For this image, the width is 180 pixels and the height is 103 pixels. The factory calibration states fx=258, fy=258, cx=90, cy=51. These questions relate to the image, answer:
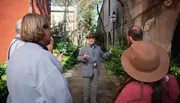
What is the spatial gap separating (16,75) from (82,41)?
26.1 m

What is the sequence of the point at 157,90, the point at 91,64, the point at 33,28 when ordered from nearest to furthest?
1. the point at 157,90
2. the point at 33,28
3. the point at 91,64

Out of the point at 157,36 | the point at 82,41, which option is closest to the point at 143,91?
the point at 157,36

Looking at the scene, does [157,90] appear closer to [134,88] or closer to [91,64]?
[134,88]

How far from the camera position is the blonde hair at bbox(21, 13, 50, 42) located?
211 cm

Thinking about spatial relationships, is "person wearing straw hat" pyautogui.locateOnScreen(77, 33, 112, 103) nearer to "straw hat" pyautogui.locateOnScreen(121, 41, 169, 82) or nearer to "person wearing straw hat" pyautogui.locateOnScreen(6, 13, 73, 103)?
"person wearing straw hat" pyautogui.locateOnScreen(6, 13, 73, 103)

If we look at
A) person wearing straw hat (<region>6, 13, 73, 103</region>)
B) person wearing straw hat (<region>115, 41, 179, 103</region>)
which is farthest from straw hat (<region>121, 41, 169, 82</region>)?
person wearing straw hat (<region>6, 13, 73, 103</region>)

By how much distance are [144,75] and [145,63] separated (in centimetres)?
9

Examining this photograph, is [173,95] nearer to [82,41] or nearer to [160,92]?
[160,92]

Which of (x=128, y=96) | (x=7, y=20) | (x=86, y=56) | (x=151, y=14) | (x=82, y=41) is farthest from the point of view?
(x=82, y=41)

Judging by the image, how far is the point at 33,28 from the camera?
6.93 ft

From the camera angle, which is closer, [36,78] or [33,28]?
[36,78]

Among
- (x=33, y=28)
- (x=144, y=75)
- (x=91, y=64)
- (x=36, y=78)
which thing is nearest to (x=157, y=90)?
(x=144, y=75)

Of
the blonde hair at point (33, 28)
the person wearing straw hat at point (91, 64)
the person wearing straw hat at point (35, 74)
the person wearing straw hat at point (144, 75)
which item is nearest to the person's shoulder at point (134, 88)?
the person wearing straw hat at point (144, 75)

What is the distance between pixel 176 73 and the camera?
14.2 feet
